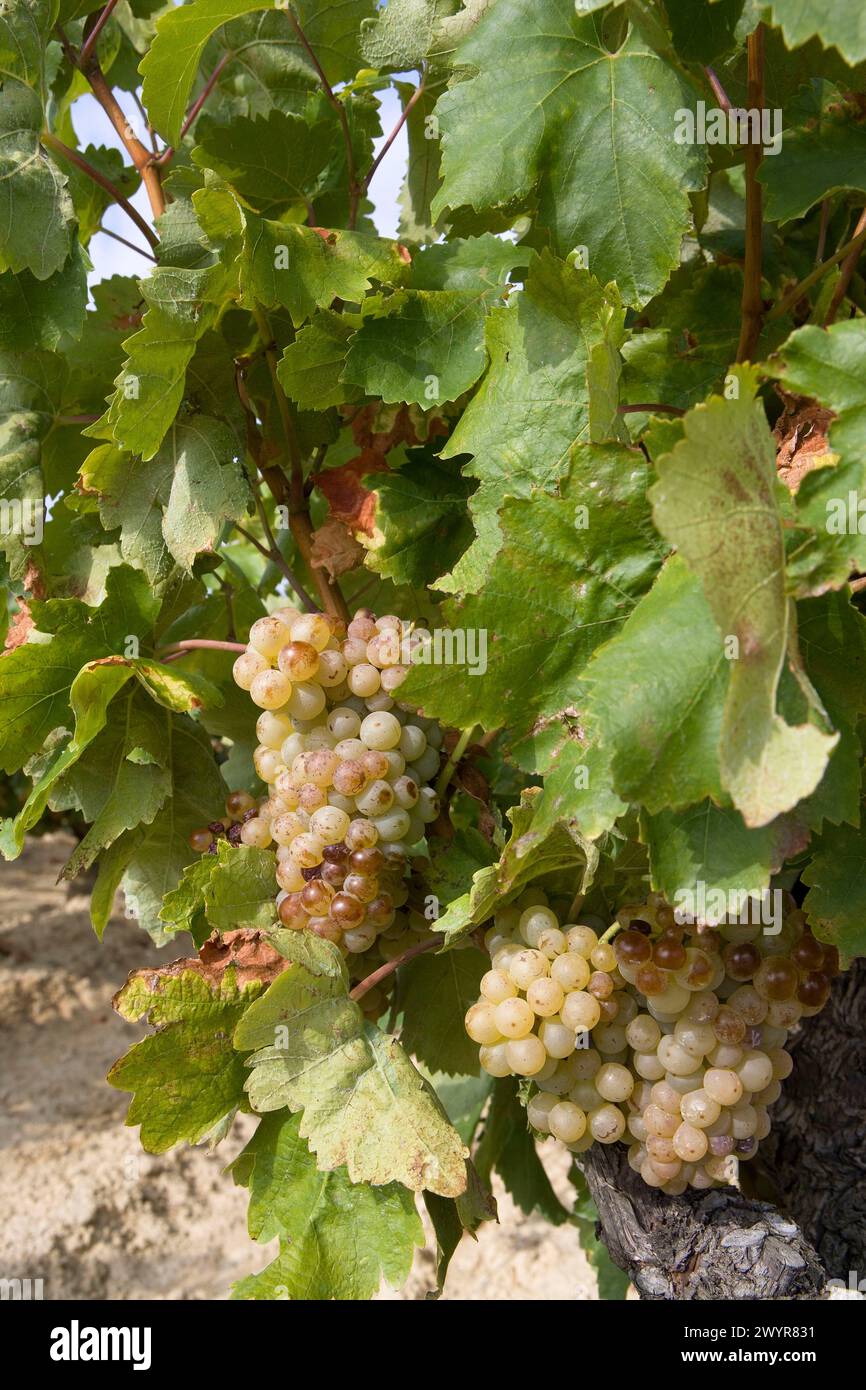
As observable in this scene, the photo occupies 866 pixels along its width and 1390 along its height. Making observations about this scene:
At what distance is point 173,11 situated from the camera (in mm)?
1045

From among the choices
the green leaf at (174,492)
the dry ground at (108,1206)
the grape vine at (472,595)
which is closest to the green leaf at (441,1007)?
the grape vine at (472,595)

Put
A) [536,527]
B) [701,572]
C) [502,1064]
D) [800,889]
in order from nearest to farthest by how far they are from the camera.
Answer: [701,572], [536,527], [502,1064], [800,889]

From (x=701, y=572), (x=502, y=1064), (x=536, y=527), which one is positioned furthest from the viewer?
(x=502, y=1064)

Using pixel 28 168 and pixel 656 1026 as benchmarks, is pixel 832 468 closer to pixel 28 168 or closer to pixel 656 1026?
pixel 656 1026

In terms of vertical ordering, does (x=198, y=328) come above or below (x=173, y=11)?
below

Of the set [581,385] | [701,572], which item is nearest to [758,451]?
[701,572]

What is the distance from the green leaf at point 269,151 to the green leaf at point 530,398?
1.07 feet

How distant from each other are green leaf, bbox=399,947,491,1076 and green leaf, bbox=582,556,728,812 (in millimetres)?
507

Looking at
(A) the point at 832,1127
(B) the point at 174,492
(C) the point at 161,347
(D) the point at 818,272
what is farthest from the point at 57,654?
(A) the point at 832,1127

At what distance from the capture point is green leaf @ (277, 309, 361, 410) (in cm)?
100

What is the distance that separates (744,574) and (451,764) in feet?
1.44

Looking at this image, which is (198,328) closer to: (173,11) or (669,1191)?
(173,11)

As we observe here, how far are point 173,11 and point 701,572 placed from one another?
767 mm

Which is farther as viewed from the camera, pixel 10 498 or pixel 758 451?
pixel 10 498
